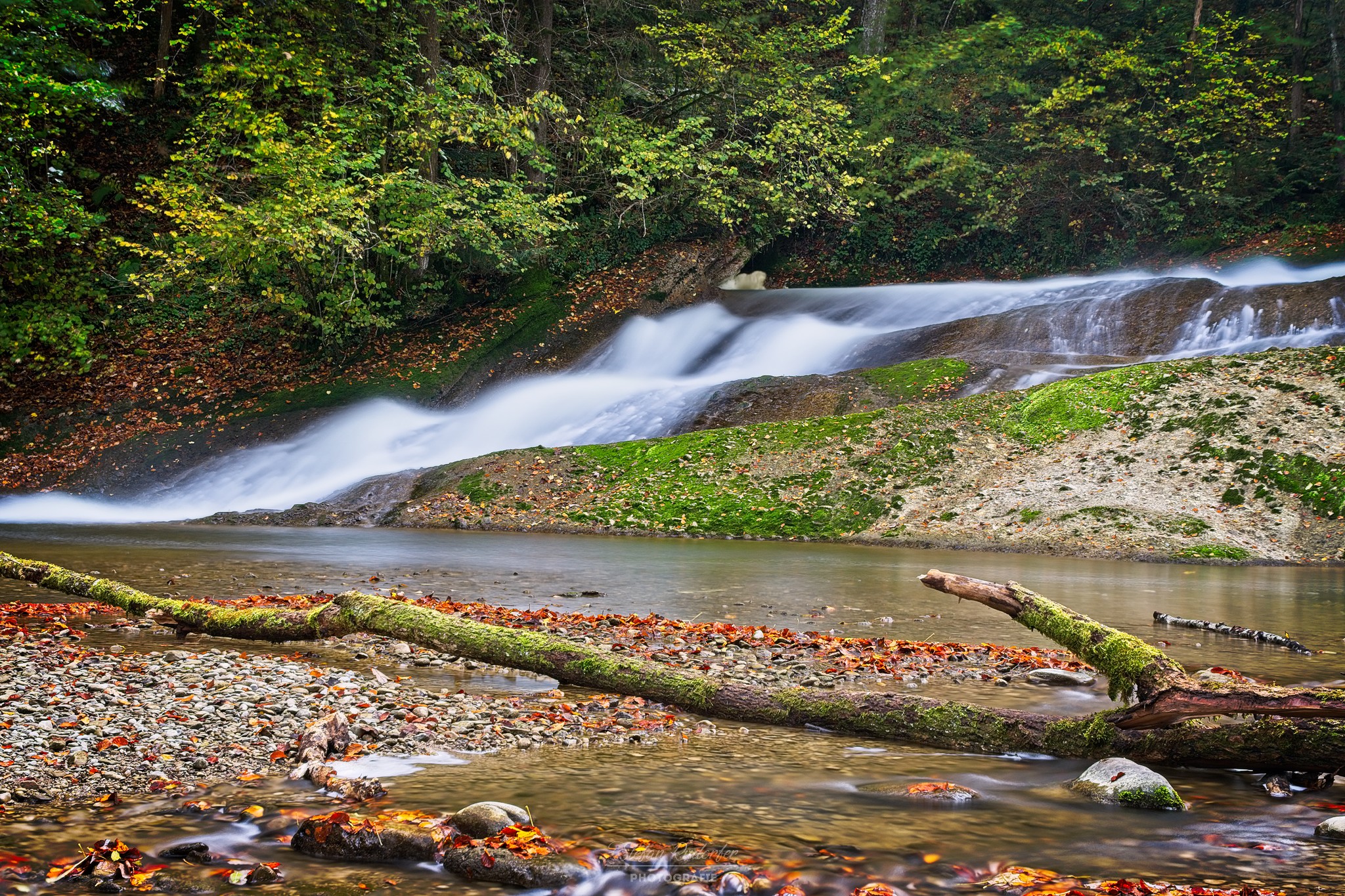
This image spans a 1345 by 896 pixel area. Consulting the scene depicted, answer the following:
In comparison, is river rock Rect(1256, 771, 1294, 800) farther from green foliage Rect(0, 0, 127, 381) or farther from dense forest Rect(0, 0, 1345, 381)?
green foliage Rect(0, 0, 127, 381)

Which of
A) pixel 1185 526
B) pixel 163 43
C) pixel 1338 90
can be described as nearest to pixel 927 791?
pixel 1185 526

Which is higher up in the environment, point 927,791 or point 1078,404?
point 1078,404

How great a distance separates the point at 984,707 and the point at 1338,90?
28247 millimetres

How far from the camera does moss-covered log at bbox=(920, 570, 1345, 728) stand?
3518mm

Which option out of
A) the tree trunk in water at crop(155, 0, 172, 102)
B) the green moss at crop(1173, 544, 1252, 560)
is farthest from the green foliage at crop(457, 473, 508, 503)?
the tree trunk in water at crop(155, 0, 172, 102)

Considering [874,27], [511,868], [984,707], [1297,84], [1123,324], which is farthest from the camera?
[874,27]

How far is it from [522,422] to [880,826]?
1763 centimetres

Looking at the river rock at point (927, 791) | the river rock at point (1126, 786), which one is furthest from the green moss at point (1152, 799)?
the river rock at point (927, 791)

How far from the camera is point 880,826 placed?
137 inches

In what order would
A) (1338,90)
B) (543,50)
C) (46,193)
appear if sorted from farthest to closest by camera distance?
1. (1338,90)
2. (543,50)
3. (46,193)

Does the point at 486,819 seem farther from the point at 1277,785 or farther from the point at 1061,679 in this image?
the point at 1061,679

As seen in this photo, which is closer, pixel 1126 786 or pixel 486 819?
pixel 486 819

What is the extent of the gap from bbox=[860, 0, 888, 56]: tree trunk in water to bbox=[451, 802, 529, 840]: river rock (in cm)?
3249

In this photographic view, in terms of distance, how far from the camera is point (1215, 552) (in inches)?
490
